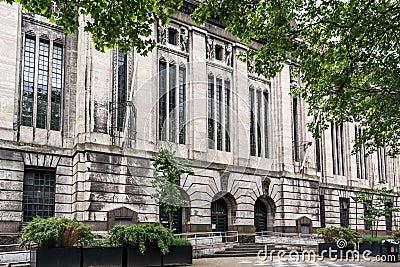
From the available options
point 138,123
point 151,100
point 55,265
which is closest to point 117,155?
point 138,123

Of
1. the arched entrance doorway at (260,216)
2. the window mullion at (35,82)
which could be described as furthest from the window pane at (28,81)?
the arched entrance doorway at (260,216)

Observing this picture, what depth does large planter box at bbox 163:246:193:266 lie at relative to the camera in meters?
21.2

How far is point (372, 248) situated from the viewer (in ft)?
92.8

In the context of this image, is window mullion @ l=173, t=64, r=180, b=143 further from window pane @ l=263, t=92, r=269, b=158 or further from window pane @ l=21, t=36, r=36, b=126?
window pane @ l=21, t=36, r=36, b=126

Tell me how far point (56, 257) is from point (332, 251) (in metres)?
16.4

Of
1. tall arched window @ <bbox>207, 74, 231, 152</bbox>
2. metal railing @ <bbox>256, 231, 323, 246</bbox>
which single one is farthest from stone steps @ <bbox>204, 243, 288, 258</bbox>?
tall arched window @ <bbox>207, 74, 231, 152</bbox>

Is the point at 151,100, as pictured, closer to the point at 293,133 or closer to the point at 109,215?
the point at 109,215

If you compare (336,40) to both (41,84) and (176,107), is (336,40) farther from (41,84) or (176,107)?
(41,84)

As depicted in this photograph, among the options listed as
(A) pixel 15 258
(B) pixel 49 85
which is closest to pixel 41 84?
(B) pixel 49 85

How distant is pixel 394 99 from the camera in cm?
1791

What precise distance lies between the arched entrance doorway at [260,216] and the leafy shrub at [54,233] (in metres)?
21.5

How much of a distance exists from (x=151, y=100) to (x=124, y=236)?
44.4ft

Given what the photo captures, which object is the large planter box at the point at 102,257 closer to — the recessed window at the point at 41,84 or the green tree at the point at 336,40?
the green tree at the point at 336,40

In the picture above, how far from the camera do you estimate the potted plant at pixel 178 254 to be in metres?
21.2
